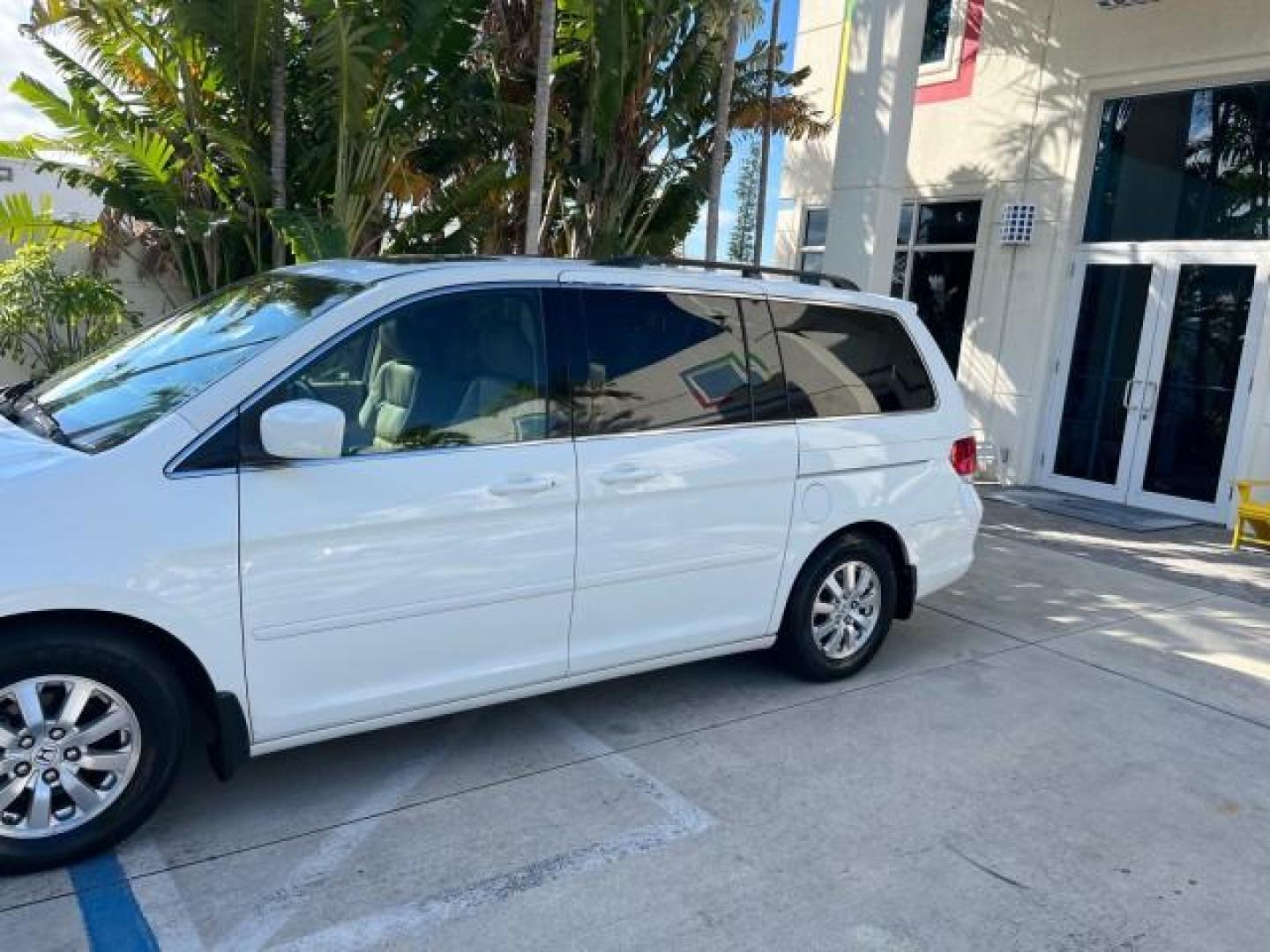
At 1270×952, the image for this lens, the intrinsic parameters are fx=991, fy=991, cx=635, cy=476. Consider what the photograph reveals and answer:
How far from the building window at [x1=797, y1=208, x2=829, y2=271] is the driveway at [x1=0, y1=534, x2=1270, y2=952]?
8739 mm

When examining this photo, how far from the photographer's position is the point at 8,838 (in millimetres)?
2859

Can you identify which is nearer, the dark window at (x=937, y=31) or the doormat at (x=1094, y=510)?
the doormat at (x=1094, y=510)

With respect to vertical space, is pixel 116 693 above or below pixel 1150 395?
below

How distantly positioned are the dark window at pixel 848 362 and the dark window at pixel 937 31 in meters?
8.08

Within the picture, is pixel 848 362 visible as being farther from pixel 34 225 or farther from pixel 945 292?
pixel 945 292

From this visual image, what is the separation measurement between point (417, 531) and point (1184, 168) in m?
9.16

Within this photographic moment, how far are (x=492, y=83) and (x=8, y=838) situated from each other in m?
7.48

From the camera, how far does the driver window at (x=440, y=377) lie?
10.7 feet

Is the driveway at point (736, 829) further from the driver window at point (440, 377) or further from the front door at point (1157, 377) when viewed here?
the front door at point (1157, 377)

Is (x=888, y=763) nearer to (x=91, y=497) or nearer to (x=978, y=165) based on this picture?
(x=91, y=497)

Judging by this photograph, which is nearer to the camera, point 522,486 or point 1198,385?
point 522,486

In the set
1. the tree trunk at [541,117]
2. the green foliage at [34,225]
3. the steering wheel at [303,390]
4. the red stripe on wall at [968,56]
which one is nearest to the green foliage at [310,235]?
the tree trunk at [541,117]

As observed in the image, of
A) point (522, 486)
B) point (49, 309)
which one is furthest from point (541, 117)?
point (522, 486)

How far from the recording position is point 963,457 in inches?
202
